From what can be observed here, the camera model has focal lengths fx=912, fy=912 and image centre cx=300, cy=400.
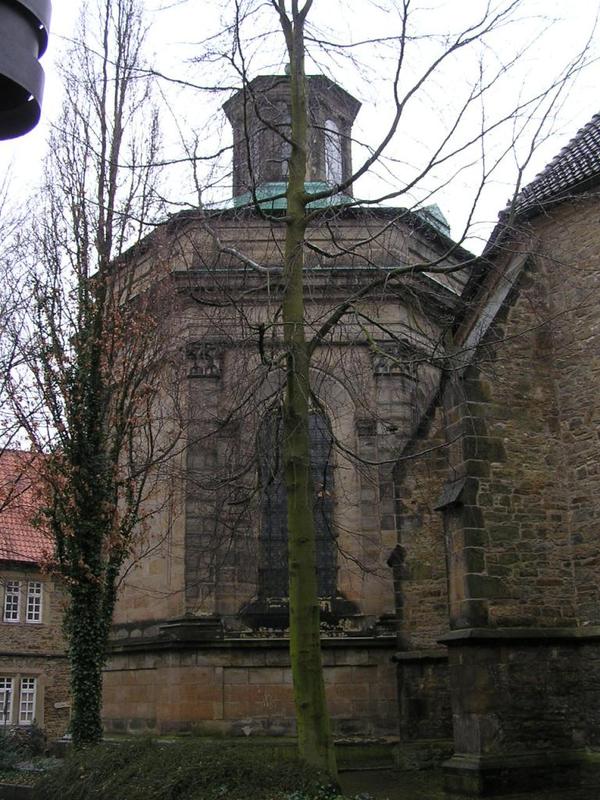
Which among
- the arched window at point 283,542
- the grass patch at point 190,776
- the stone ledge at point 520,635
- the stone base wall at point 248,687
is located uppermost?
the arched window at point 283,542

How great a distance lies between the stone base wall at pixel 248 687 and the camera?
600 inches

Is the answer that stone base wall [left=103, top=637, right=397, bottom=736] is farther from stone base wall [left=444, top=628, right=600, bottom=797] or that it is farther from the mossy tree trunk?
the mossy tree trunk

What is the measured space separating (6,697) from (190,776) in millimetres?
22500

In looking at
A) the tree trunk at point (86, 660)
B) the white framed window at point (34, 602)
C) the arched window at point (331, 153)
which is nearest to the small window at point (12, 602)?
the white framed window at point (34, 602)

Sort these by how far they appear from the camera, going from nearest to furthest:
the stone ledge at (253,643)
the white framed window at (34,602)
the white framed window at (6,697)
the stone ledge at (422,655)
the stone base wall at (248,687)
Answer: the stone ledge at (422,655) < the stone base wall at (248,687) < the stone ledge at (253,643) < the white framed window at (6,697) < the white framed window at (34,602)

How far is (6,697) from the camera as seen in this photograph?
28391mm

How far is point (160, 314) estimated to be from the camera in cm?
1440

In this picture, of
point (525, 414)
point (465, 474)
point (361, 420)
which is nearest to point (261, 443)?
point (465, 474)

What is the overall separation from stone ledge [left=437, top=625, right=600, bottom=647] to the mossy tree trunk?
256 cm

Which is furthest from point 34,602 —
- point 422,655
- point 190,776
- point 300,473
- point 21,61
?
point 21,61

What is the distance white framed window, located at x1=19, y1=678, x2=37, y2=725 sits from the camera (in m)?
28.4

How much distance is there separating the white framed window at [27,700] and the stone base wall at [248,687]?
13968mm

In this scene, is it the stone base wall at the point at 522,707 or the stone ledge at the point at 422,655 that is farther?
the stone ledge at the point at 422,655

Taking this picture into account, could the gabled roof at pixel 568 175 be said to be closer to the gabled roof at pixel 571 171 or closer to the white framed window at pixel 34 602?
the gabled roof at pixel 571 171
